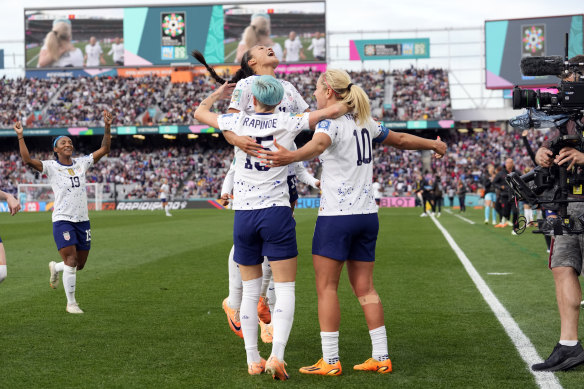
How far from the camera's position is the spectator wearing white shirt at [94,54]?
60469 millimetres

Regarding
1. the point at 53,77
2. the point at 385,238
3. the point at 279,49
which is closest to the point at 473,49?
the point at 279,49

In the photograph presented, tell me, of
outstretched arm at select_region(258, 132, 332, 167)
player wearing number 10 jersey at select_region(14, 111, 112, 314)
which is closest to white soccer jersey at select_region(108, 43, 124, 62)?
player wearing number 10 jersey at select_region(14, 111, 112, 314)

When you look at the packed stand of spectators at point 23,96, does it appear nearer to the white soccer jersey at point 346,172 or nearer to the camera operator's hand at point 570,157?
the white soccer jersey at point 346,172

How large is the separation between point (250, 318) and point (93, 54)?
193 feet

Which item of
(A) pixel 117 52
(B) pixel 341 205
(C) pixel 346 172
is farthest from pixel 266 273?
(A) pixel 117 52

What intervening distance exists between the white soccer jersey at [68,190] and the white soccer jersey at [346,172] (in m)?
4.35

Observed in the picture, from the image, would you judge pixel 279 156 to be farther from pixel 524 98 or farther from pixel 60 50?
pixel 60 50

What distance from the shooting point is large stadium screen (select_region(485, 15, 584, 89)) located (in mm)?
52719

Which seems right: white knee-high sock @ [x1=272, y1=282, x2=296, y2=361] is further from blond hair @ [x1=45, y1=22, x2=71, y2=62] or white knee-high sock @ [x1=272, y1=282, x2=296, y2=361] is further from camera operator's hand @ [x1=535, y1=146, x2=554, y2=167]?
blond hair @ [x1=45, y1=22, x2=71, y2=62]

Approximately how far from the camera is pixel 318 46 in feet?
190

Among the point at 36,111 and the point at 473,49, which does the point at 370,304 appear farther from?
the point at 473,49

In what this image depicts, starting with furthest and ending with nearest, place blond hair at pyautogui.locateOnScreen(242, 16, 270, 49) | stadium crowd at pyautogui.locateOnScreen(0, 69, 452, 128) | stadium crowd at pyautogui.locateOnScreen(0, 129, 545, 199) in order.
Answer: blond hair at pyautogui.locateOnScreen(242, 16, 270, 49)
stadium crowd at pyautogui.locateOnScreen(0, 69, 452, 128)
stadium crowd at pyautogui.locateOnScreen(0, 129, 545, 199)

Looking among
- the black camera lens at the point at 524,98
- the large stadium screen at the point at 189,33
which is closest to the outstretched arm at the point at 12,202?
the black camera lens at the point at 524,98

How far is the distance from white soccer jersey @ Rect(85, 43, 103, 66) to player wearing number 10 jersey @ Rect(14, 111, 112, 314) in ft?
179
